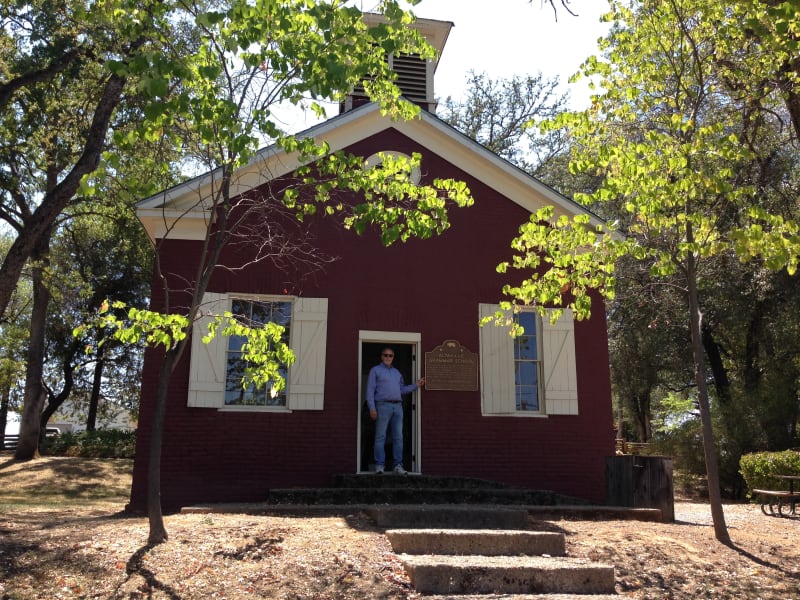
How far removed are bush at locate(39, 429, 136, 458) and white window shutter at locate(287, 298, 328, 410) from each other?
1570 cm

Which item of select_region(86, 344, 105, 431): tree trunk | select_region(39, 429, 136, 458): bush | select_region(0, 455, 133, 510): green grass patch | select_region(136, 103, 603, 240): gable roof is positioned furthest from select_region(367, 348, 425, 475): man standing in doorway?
select_region(86, 344, 105, 431): tree trunk

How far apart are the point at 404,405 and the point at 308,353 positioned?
1.92m

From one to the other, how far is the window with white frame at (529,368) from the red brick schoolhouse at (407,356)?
2 centimetres

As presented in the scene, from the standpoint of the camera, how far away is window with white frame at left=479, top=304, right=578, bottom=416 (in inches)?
434

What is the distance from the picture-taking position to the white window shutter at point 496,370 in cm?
1097

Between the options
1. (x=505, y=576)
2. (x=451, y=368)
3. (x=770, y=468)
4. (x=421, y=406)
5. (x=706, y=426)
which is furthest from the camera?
(x=770, y=468)

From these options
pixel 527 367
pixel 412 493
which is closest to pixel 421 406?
pixel 412 493

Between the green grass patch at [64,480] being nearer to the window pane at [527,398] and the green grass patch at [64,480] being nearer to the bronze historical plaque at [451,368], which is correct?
the bronze historical plaque at [451,368]

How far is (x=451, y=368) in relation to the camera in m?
A: 11.0

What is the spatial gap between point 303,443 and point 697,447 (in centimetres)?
1388

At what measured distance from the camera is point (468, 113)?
27.8m

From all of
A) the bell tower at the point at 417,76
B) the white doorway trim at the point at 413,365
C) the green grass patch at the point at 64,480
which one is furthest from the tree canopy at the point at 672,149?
the green grass patch at the point at 64,480

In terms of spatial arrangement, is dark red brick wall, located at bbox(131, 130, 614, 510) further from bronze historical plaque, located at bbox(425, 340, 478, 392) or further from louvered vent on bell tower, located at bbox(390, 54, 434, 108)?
louvered vent on bell tower, located at bbox(390, 54, 434, 108)

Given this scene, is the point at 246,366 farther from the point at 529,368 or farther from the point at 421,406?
the point at 529,368
